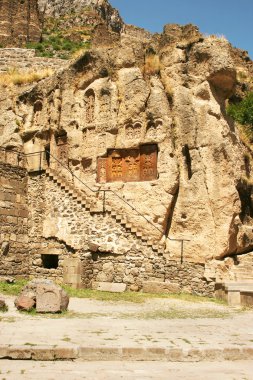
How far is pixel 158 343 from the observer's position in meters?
9.02

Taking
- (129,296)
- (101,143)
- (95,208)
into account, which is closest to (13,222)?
(95,208)

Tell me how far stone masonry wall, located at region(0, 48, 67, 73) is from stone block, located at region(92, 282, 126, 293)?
71.6ft

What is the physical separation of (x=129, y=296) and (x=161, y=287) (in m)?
1.80

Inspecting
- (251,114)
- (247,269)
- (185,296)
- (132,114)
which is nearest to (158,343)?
(185,296)

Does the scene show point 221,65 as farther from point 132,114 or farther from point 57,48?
point 57,48

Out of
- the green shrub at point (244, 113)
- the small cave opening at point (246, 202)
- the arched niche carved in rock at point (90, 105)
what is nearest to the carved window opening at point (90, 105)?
the arched niche carved in rock at point (90, 105)

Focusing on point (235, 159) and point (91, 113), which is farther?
point (91, 113)

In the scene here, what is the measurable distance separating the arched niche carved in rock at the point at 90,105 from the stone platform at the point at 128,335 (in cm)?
1292

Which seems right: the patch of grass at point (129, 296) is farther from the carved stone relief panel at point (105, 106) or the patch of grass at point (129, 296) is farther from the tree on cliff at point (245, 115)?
the tree on cliff at point (245, 115)

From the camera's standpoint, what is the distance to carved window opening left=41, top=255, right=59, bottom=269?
80.1 feet

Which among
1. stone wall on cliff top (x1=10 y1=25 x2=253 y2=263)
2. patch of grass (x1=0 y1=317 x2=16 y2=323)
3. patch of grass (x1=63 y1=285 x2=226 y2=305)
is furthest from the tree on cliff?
patch of grass (x1=0 y1=317 x2=16 y2=323)

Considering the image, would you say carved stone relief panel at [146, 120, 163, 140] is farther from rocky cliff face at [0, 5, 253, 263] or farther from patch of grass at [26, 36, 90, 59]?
patch of grass at [26, 36, 90, 59]

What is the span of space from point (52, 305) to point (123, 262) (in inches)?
355

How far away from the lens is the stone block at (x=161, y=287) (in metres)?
Result: 20.3
